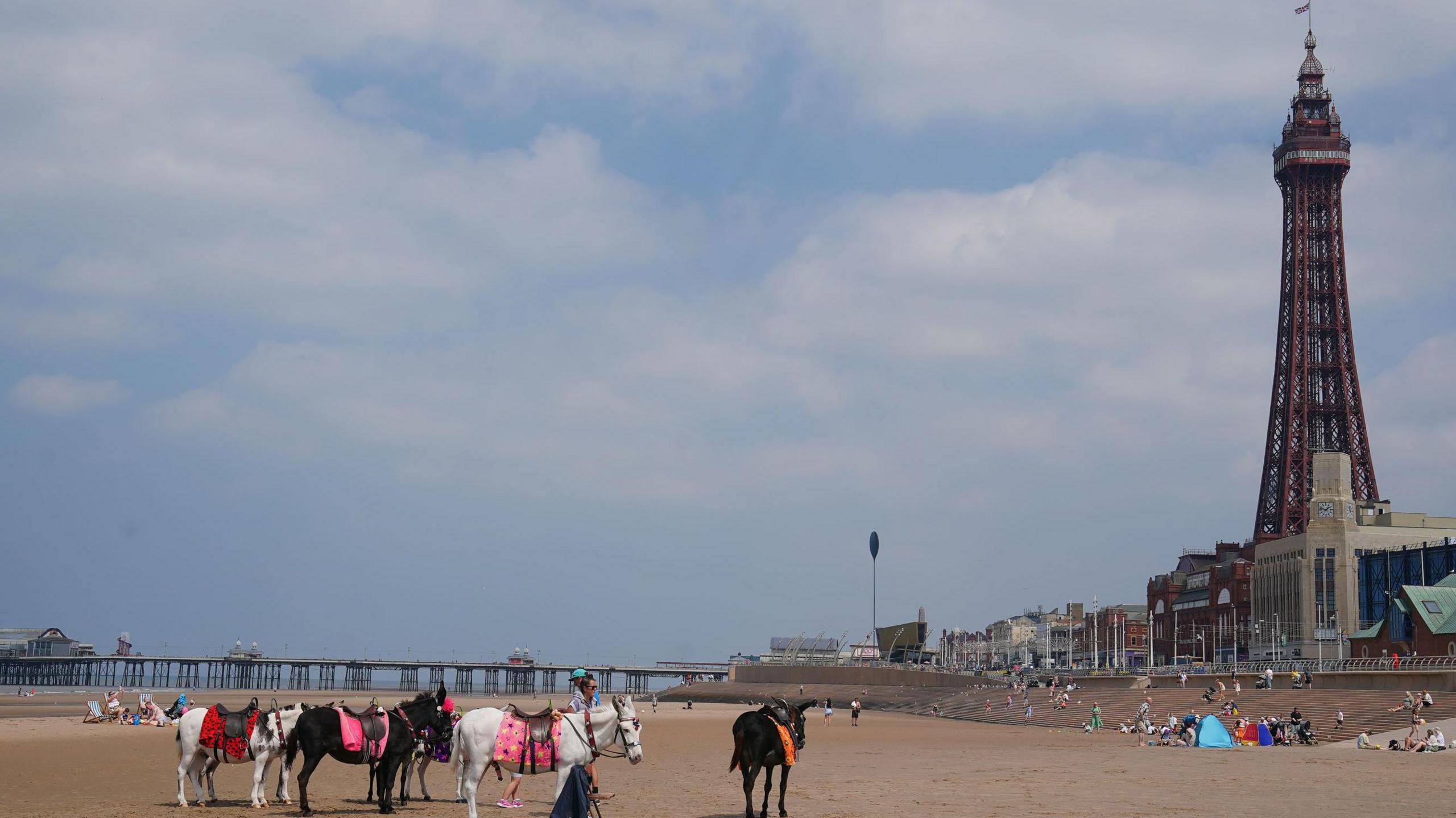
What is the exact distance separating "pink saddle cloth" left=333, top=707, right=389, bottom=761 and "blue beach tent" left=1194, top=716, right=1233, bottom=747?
30.6 metres

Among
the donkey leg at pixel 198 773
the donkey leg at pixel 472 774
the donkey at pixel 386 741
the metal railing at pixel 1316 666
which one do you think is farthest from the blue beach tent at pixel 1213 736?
the donkey leg at pixel 198 773

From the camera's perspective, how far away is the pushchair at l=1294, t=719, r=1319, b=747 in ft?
146

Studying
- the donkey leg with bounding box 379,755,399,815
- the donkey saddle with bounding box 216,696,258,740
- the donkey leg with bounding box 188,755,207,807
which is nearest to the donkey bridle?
the donkey leg with bounding box 379,755,399,815

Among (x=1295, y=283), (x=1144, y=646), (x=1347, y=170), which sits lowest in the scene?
(x=1144, y=646)

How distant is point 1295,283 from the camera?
533 feet

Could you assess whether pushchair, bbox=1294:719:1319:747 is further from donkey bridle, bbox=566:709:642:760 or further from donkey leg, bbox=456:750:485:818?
donkey leg, bbox=456:750:485:818

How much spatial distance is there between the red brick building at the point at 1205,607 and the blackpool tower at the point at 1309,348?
26.0 ft

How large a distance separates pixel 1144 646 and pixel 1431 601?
102 m

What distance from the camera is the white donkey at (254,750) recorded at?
73.4 ft

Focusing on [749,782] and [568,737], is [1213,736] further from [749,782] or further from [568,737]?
[568,737]

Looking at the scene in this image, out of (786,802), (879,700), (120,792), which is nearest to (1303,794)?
(786,802)

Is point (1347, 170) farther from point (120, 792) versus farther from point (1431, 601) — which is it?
point (120, 792)

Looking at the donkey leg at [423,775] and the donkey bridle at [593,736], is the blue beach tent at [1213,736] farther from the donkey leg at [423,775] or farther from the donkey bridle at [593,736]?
the donkey bridle at [593,736]

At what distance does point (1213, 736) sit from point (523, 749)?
3064cm
